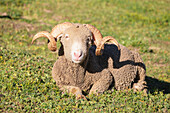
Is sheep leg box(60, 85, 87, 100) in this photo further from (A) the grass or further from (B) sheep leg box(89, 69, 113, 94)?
(B) sheep leg box(89, 69, 113, 94)

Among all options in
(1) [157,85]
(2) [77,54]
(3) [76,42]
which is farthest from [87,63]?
(1) [157,85]

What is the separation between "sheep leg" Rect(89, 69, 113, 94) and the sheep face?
1.14m

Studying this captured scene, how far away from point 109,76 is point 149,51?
6079 mm

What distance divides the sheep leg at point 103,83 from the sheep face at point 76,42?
1138 mm

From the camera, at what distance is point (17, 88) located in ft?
23.2

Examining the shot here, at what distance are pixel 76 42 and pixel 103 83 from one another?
159 centimetres

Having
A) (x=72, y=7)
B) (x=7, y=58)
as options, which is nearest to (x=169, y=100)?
(x=7, y=58)

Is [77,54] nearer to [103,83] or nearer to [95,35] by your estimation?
[95,35]

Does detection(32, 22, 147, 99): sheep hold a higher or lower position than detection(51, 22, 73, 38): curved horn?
lower

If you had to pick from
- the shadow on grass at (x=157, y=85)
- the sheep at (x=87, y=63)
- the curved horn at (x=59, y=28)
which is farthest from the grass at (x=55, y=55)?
the curved horn at (x=59, y=28)

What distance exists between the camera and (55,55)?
11414 mm

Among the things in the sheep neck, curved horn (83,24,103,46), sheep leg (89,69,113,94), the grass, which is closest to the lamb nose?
the sheep neck

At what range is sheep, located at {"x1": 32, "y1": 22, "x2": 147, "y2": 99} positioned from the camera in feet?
21.7

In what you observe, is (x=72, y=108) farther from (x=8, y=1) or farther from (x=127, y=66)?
(x=8, y=1)
